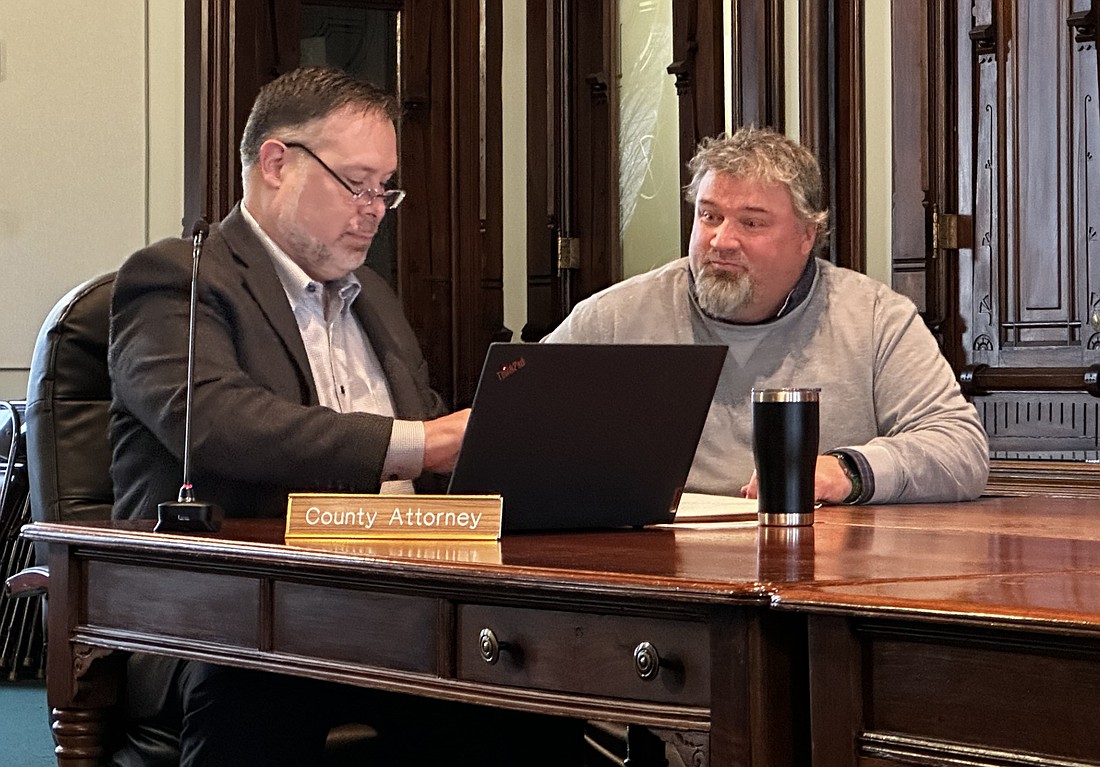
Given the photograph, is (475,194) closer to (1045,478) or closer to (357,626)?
(1045,478)

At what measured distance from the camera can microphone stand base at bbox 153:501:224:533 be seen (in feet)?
5.55

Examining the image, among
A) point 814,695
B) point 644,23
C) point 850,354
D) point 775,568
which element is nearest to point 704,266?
point 850,354

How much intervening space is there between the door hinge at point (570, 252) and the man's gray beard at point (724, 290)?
82.0 inches

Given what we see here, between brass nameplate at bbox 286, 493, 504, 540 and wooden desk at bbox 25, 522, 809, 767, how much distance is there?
1.4 inches

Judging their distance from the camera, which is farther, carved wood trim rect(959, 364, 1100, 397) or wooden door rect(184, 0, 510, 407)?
wooden door rect(184, 0, 510, 407)

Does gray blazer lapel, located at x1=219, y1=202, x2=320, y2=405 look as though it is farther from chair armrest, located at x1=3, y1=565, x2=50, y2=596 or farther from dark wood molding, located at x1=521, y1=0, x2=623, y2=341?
dark wood molding, located at x1=521, y1=0, x2=623, y2=341

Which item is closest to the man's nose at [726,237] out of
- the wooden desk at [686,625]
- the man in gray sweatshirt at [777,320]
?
the man in gray sweatshirt at [777,320]

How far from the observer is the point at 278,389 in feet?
7.06

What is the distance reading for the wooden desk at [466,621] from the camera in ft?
3.82

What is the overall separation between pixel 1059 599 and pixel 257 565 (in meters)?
0.81

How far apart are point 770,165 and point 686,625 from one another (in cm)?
165

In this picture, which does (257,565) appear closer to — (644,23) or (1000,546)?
(1000,546)

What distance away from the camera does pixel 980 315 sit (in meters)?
3.68

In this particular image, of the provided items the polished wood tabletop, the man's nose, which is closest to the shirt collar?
the man's nose
